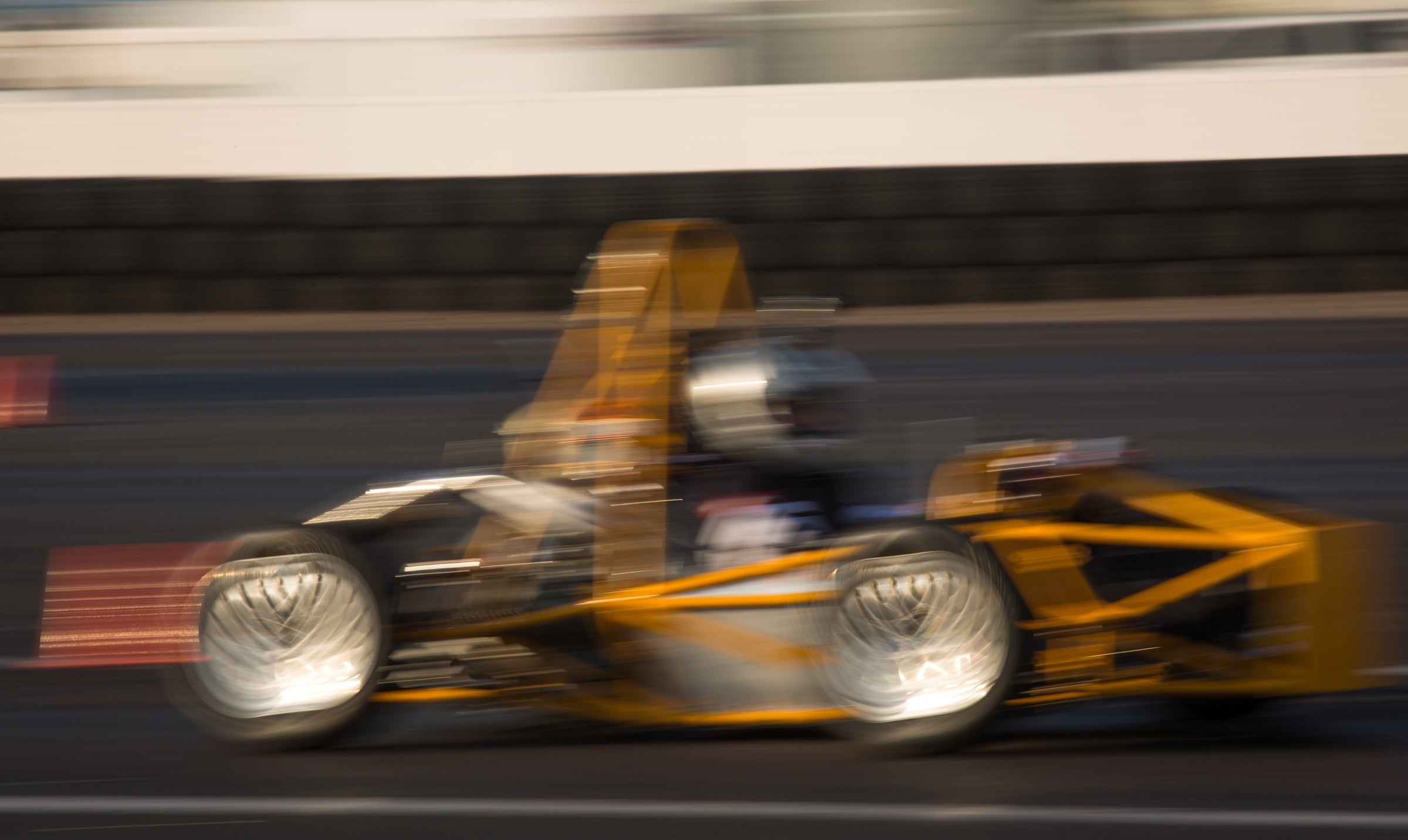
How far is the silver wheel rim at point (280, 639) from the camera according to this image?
4.10m

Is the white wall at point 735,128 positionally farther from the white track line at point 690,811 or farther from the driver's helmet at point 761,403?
the white track line at point 690,811

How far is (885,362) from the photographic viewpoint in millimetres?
10492

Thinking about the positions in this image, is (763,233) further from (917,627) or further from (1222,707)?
(917,627)

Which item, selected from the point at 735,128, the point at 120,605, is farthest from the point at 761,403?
the point at 735,128

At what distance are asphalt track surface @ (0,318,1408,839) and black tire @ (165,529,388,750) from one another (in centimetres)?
6

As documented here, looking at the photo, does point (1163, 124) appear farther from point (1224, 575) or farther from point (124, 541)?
point (1224, 575)

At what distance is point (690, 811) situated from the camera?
3.63 meters

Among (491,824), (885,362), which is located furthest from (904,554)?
(885,362)

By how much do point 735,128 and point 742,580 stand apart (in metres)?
9.43

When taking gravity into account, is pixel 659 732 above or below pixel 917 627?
below

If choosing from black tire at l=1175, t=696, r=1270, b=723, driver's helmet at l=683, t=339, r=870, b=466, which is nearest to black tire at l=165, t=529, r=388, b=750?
driver's helmet at l=683, t=339, r=870, b=466

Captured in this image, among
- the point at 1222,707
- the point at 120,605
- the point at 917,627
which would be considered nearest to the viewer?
the point at 917,627

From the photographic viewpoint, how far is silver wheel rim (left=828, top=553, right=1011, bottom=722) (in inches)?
145

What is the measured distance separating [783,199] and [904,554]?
8.26 m
